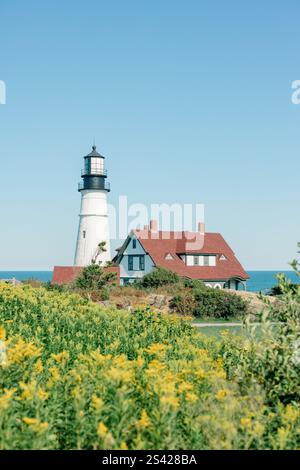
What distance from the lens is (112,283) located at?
1383 inches

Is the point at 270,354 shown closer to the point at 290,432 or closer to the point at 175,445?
the point at 290,432

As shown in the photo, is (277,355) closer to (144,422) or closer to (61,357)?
(144,422)

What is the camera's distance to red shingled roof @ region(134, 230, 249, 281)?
165ft

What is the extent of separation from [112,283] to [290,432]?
30.1 m

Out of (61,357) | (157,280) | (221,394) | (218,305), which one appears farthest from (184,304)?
(221,394)

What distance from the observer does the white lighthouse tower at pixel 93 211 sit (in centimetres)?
5122

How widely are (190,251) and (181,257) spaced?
3.09 ft

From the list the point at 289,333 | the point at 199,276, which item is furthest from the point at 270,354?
the point at 199,276

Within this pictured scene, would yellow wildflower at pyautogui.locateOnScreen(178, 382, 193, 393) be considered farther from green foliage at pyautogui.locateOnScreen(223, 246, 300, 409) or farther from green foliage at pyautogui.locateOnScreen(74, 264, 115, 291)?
green foliage at pyautogui.locateOnScreen(74, 264, 115, 291)

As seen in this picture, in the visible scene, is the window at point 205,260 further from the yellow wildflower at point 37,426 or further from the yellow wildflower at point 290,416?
the yellow wildflower at point 37,426

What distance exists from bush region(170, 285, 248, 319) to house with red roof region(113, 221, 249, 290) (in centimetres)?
1734

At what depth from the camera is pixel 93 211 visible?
51.4m

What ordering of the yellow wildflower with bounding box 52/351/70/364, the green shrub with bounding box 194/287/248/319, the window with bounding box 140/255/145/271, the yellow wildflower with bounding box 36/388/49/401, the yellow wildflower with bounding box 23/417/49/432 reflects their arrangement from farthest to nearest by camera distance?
1. the window with bounding box 140/255/145/271
2. the green shrub with bounding box 194/287/248/319
3. the yellow wildflower with bounding box 52/351/70/364
4. the yellow wildflower with bounding box 36/388/49/401
5. the yellow wildflower with bounding box 23/417/49/432

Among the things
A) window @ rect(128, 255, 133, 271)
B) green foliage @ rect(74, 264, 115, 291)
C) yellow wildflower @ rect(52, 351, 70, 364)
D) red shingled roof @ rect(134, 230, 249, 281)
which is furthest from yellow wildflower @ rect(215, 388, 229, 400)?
window @ rect(128, 255, 133, 271)
